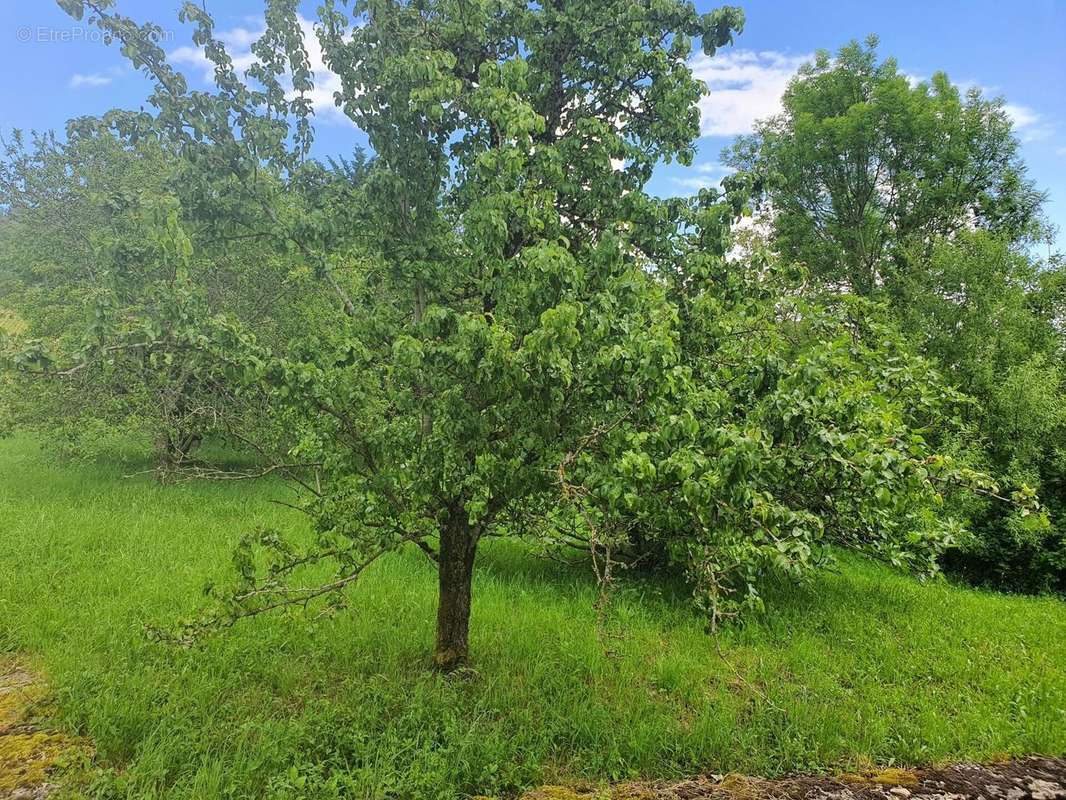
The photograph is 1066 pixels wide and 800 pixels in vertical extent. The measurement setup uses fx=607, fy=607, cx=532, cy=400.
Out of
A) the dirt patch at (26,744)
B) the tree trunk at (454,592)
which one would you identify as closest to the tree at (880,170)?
the tree trunk at (454,592)

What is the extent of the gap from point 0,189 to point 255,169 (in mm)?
Result: 15145

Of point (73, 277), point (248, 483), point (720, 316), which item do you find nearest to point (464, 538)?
point (720, 316)

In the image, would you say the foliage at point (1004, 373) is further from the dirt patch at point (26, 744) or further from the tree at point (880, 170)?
the dirt patch at point (26, 744)

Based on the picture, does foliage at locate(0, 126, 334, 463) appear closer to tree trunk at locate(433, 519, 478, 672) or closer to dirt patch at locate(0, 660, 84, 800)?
dirt patch at locate(0, 660, 84, 800)

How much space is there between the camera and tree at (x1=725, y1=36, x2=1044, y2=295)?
1986 centimetres

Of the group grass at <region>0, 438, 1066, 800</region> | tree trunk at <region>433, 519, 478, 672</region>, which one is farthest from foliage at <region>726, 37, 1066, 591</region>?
tree trunk at <region>433, 519, 478, 672</region>

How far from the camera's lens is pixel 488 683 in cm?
588

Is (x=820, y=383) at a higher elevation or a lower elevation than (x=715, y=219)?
lower

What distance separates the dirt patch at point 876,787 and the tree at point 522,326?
5.33ft

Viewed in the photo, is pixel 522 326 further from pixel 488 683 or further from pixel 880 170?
pixel 880 170

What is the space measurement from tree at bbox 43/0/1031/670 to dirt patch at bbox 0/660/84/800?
3.99ft

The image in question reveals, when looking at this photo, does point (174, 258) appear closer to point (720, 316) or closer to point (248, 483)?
point (720, 316)

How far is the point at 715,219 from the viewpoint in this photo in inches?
199

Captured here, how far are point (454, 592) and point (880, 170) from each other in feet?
74.5
